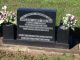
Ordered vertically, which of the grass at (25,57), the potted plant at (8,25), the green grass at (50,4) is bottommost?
the grass at (25,57)

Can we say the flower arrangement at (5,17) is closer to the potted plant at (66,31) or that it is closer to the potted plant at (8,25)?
the potted plant at (8,25)

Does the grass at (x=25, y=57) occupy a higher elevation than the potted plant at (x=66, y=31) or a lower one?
lower

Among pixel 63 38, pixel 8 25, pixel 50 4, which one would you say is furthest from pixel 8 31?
pixel 50 4

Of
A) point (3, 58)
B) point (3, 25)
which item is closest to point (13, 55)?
point (3, 58)

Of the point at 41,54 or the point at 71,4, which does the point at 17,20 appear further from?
the point at 71,4

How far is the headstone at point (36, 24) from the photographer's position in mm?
7691

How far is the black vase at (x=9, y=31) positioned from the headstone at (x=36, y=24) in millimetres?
141

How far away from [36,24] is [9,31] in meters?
0.69

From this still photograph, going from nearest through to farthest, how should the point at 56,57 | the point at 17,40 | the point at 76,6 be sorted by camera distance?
the point at 56,57 < the point at 17,40 < the point at 76,6

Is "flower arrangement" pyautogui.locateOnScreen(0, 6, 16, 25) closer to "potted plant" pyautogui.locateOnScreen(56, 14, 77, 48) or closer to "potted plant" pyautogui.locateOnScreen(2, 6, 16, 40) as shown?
"potted plant" pyautogui.locateOnScreen(2, 6, 16, 40)

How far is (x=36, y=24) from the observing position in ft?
25.5

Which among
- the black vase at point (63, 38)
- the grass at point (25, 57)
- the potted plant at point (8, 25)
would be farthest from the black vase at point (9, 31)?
the black vase at point (63, 38)

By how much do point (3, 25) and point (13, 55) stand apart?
2.57 feet

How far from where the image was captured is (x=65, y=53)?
7688 mm
